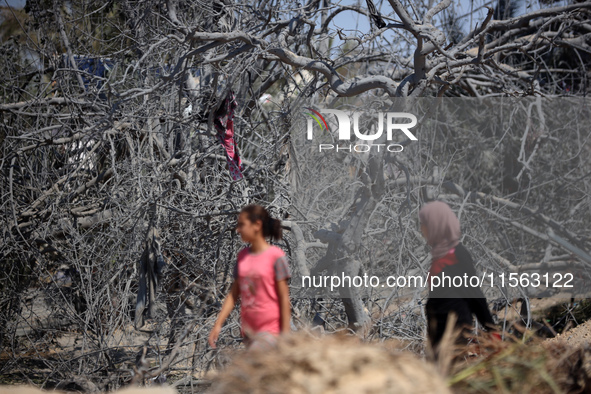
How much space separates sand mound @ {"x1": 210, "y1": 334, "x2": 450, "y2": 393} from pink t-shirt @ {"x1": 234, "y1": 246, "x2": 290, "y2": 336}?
85 centimetres

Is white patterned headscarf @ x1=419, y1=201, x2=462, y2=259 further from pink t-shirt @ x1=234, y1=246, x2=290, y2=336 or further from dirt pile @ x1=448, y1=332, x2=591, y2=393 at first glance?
pink t-shirt @ x1=234, y1=246, x2=290, y2=336

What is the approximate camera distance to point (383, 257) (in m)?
6.12

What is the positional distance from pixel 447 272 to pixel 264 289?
3.74 ft

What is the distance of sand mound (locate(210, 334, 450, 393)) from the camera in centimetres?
192

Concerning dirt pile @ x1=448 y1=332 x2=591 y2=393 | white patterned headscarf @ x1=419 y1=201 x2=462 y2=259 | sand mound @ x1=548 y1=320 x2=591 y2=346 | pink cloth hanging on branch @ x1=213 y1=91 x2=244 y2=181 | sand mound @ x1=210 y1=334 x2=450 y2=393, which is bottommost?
sand mound @ x1=548 y1=320 x2=591 y2=346

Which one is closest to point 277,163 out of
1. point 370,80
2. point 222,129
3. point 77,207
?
point 222,129

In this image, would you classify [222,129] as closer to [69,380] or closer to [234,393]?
[69,380]

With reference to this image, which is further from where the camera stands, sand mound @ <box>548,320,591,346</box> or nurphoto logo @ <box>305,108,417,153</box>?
sand mound @ <box>548,320,591,346</box>

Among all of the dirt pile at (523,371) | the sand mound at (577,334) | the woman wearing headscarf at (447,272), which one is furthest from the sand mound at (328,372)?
the sand mound at (577,334)

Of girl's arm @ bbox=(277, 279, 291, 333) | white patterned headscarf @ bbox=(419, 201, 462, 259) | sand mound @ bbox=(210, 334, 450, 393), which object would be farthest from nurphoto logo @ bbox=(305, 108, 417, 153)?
sand mound @ bbox=(210, 334, 450, 393)

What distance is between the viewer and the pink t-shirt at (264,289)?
9.76 feet

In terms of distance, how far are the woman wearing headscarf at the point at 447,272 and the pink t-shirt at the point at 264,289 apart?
0.97m

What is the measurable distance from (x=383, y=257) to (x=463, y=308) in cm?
287

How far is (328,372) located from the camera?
195 cm
